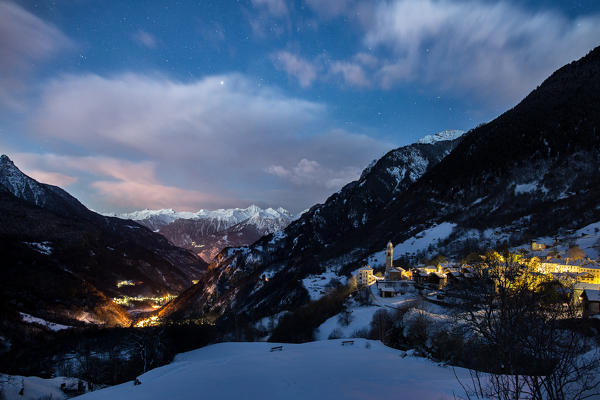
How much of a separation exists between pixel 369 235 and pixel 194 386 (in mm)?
154632

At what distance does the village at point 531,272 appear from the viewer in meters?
30.8

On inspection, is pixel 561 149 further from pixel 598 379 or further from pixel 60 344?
pixel 60 344

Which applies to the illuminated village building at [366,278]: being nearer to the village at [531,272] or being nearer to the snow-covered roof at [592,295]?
the village at [531,272]

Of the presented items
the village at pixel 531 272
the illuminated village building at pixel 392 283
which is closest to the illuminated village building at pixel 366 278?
the village at pixel 531 272

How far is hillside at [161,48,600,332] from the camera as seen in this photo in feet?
305

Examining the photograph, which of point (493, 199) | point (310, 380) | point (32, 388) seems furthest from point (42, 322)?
point (493, 199)

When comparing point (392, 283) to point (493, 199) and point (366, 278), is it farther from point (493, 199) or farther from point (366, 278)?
point (493, 199)

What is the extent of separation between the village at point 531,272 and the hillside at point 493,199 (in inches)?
821

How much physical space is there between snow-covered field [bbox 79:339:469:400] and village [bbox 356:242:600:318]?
1537 centimetres

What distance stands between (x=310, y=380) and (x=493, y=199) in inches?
5270

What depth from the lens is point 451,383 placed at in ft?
44.8

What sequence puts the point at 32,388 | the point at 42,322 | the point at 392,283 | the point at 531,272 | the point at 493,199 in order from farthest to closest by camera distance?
the point at 493,199
the point at 42,322
the point at 392,283
the point at 531,272
the point at 32,388

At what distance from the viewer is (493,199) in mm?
122500

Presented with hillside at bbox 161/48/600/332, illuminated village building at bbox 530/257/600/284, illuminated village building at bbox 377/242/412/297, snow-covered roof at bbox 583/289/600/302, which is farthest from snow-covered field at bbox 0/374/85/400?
hillside at bbox 161/48/600/332
